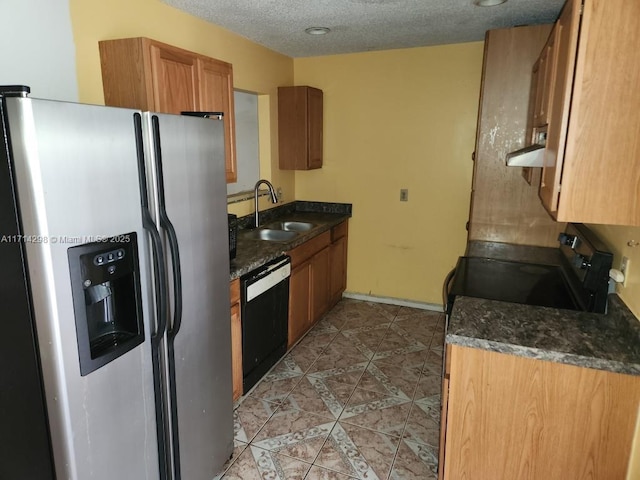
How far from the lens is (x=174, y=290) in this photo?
1560 millimetres

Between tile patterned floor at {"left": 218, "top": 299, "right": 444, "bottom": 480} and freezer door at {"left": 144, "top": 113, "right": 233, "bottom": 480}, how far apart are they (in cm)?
40

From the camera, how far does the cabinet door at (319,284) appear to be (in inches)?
138

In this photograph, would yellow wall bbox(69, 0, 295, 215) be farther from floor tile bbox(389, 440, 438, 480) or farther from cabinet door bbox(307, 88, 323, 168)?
floor tile bbox(389, 440, 438, 480)

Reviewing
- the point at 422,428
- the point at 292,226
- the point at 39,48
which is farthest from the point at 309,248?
the point at 39,48

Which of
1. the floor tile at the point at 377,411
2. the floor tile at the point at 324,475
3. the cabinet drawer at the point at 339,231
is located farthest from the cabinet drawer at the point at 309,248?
the floor tile at the point at 324,475

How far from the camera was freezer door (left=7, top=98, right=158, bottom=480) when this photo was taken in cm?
108

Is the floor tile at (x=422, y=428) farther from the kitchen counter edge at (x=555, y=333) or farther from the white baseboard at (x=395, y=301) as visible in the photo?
the white baseboard at (x=395, y=301)

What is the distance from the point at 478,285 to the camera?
226cm

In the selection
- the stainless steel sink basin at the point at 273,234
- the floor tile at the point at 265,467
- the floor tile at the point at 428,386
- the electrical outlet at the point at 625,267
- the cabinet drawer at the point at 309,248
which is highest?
the electrical outlet at the point at 625,267

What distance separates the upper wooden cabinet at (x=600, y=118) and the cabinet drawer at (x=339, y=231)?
2519 millimetres

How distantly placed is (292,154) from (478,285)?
2.21 m

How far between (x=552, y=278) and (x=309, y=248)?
66.4 inches

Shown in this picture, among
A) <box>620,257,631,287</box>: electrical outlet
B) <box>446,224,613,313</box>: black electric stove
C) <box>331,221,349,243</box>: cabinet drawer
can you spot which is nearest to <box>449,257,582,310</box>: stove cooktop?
<box>446,224,613,313</box>: black electric stove

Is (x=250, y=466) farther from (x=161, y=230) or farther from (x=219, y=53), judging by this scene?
(x=219, y=53)
